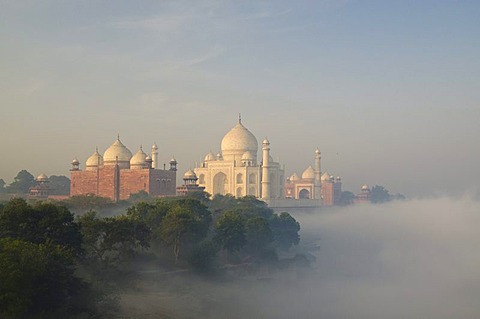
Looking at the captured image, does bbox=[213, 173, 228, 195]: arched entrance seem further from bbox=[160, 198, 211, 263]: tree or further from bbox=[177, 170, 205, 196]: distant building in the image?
bbox=[160, 198, 211, 263]: tree

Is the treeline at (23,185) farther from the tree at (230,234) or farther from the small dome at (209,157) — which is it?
the tree at (230,234)

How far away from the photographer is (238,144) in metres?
73.4

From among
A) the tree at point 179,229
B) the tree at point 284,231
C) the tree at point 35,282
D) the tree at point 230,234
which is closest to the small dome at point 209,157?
the tree at point 284,231

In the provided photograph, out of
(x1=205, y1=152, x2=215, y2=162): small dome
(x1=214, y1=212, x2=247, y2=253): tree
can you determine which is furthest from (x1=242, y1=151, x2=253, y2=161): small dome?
(x1=214, y1=212, x2=247, y2=253): tree

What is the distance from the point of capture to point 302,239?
62.8m

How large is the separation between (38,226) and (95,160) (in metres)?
42.4

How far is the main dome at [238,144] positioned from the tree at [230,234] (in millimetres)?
31334

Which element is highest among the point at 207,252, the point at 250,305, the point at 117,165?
the point at 117,165

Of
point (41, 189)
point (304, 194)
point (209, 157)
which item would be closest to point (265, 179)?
point (209, 157)

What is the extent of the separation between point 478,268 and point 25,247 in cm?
3456

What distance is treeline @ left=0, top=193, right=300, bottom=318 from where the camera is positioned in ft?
71.1

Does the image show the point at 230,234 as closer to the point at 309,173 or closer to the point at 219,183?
the point at 219,183

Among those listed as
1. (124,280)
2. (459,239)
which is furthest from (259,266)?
(459,239)

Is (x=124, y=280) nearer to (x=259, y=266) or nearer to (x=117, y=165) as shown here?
(x=259, y=266)
